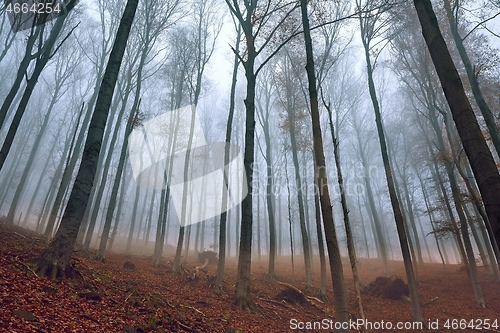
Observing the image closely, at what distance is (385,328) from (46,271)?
9.78 m

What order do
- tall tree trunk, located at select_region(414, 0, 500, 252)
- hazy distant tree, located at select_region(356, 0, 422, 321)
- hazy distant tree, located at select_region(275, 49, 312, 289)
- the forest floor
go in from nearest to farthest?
tall tree trunk, located at select_region(414, 0, 500, 252) → the forest floor → hazy distant tree, located at select_region(356, 0, 422, 321) → hazy distant tree, located at select_region(275, 49, 312, 289)

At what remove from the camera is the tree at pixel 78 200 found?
4.23m

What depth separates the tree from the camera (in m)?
4.23

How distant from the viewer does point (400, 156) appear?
24.7 meters

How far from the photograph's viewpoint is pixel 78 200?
4605 millimetres

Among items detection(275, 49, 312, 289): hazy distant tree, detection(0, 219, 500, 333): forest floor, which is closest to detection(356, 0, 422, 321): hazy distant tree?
detection(0, 219, 500, 333): forest floor

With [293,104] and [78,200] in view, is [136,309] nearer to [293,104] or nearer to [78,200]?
[78,200]

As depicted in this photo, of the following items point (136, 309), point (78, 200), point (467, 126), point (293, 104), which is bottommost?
point (136, 309)

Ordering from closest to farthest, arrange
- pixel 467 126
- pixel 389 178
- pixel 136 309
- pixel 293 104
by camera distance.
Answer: pixel 467 126
pixel 136 309
pixel 389 178
pixel 293 104

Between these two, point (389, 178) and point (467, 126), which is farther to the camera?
point (389, 178)

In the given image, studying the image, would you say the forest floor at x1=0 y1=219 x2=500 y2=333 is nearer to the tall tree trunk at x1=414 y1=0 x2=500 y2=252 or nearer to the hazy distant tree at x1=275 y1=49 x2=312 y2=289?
the tall tree trunk at x1=414 y1=0 x2=500 y2=252

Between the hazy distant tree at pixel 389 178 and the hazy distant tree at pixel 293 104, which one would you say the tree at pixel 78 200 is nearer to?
the hazy distant tree at pixel 389 178

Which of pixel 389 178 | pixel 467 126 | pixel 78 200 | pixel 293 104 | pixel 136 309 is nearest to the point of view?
pixel 467 126

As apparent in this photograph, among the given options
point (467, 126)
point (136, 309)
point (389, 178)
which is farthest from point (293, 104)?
point (136, 309)
